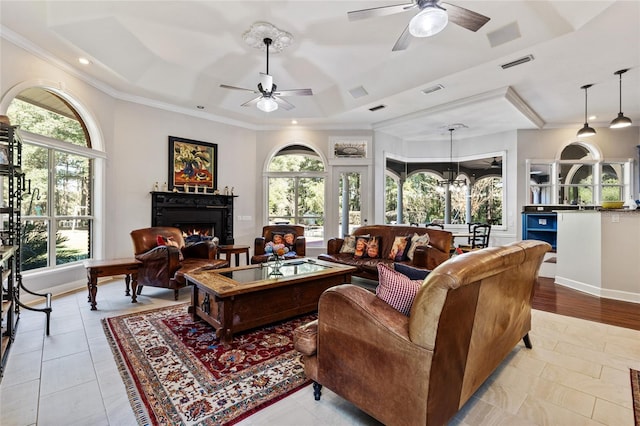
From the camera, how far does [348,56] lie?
4.55 metres

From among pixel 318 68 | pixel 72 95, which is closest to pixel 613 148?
pixel 318 68

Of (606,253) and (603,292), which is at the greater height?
(606,253)

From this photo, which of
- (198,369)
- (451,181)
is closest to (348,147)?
(451,181)

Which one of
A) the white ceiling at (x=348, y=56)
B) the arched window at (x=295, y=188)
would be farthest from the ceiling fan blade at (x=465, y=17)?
the arched window at (x=295, y=188)

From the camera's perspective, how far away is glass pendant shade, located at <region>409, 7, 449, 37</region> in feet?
8.02

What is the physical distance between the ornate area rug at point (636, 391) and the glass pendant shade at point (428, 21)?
2.98 m

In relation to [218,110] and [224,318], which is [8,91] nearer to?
[218,110]

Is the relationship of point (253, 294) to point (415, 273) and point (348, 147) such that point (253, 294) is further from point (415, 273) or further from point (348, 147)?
point (348, 147)

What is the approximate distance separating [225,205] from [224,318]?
4313mm

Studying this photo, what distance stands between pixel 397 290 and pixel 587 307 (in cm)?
380

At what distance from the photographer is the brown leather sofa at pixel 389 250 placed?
4215mm

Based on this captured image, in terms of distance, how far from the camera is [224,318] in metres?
2.69

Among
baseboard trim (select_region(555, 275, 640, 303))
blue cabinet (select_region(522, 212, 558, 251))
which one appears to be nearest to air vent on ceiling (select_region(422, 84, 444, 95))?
baseboard trim (select_region(555, 275, 640, 303))

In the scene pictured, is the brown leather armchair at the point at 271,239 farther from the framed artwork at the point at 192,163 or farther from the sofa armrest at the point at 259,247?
the framed artwork at the point at 192,163
